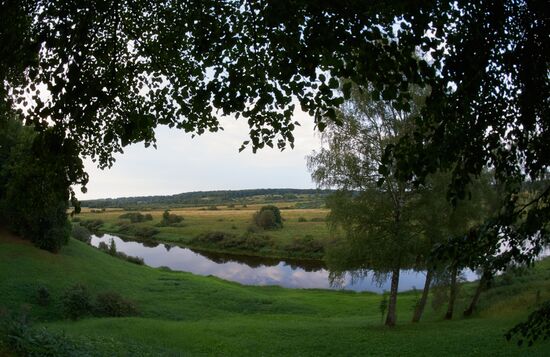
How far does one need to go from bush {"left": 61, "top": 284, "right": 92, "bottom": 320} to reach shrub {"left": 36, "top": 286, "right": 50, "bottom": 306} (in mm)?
2475

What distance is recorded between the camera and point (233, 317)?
2473 centimetres

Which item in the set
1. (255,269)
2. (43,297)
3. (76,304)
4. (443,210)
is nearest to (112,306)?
(76,304)

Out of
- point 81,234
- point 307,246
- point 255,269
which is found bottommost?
point 255,269

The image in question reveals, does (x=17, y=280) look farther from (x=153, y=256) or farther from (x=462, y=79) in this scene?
(x=153, y=256)

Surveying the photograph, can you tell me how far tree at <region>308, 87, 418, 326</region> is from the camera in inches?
685

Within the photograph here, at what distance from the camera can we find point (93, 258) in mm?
37375

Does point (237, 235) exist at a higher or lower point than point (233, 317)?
higher

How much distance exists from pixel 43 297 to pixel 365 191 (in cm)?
1997

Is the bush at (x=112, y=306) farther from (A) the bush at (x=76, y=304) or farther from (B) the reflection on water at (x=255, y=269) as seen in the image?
(B) the reflection on water at (x=255, y=269)

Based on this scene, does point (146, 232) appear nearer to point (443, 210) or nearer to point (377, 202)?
point (377, 202)

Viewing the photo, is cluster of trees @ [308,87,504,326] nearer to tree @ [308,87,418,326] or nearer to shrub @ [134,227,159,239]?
tree @ [308,87,418,326]

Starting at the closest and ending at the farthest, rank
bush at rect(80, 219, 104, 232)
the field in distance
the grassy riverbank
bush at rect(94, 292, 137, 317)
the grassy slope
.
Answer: the grassy slope < bush at rect(94, 292, 137, 317) < the grassy riverbank < the field in distance < bush at rect(80, 219, 104, 232)

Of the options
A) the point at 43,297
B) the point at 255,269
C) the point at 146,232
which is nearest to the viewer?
the point at 43,297

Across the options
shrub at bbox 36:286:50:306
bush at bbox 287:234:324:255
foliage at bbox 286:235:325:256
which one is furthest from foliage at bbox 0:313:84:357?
bush at bbox 287:234:324:255
